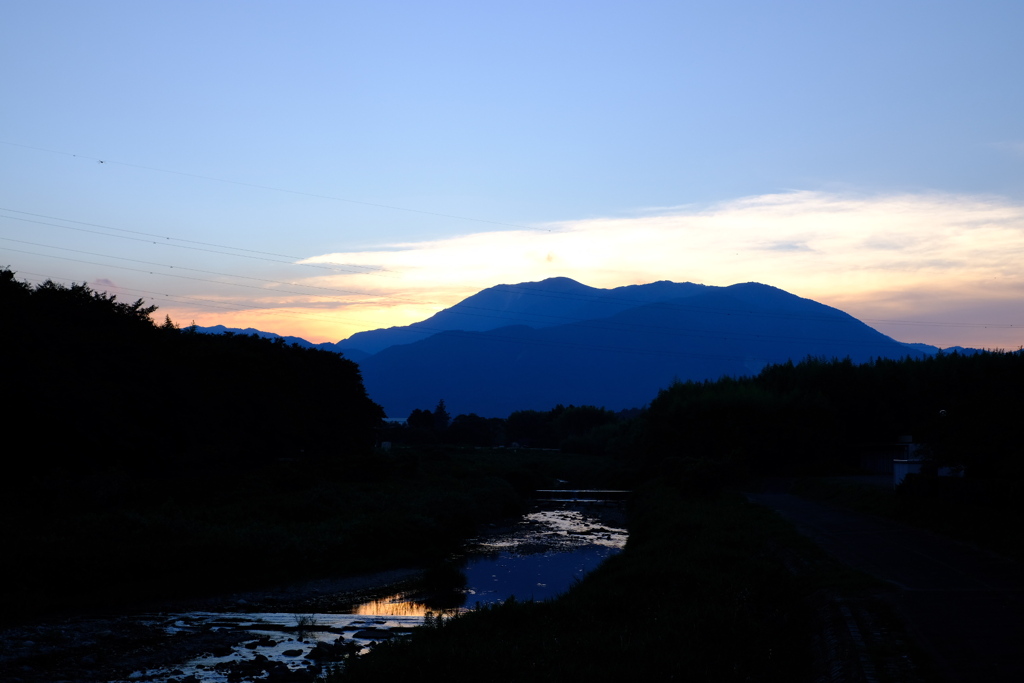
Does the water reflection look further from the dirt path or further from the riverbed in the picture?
the dirt path

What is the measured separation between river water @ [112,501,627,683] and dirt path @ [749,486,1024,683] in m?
8.35

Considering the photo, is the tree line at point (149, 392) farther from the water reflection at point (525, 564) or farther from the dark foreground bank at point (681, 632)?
the dark foreground bank at point (681, 632)

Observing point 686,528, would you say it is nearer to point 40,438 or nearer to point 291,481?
point 291,481

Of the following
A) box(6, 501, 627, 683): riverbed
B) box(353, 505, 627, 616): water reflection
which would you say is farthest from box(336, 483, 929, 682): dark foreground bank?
box(353, 505, 627, 616): water reflection

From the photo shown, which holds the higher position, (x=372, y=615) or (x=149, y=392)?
(x=149, y=392)

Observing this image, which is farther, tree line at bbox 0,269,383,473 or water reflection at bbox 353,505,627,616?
tree line at bbox 0,269,383,473

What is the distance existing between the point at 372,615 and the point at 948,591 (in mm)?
14538

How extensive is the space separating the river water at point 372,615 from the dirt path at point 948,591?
8348mm

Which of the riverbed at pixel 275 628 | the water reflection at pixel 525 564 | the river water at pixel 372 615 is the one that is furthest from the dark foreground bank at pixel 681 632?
the water reflection at pixel 525 564

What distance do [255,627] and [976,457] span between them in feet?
70.1

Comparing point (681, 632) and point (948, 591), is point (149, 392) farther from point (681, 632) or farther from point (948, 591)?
point (948, 591)

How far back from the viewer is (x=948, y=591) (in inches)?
578

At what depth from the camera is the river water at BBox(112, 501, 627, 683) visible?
16.2 m

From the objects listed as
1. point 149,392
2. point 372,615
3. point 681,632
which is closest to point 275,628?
point 372,615
